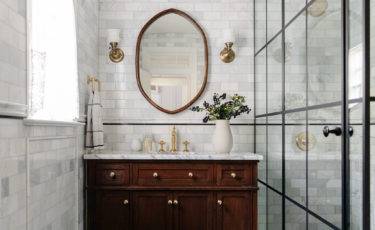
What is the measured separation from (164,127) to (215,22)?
3.96 feet

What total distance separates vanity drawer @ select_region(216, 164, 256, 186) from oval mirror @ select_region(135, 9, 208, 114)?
875 mm

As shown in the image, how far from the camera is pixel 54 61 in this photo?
2.74 m

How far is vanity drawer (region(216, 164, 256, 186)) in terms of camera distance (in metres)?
3.18

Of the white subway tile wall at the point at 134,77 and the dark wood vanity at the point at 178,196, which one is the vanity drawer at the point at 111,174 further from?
the white subway tile wall at the point at 134,77

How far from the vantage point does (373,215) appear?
1.61 meters

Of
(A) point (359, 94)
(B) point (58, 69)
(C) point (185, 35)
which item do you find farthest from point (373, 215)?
(C) point (185, 35)

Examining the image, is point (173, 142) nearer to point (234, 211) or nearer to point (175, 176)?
point (175, 176)

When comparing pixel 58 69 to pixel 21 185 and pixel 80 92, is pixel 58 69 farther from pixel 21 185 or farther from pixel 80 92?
pixel 21 185

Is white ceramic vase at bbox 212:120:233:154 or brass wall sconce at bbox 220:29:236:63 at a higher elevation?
brass wall sconce at bbox 220:29:236:63

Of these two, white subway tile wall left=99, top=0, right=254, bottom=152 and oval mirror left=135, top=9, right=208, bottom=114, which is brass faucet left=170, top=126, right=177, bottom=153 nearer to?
white subway tile wall left=99, top=0, right=254, bottom=152

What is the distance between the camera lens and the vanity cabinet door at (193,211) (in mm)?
3180

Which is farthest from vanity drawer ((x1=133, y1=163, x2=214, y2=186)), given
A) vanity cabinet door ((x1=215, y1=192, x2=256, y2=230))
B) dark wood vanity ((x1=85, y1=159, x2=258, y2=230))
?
vanity cabinet door ((x1=215, y1=192, x2=256, y2=230))

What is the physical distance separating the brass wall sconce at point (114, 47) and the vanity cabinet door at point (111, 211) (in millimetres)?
1385

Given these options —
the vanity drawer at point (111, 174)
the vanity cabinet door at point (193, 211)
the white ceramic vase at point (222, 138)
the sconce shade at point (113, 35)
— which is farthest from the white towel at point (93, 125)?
the white ceramic vase at point (222, 138)
